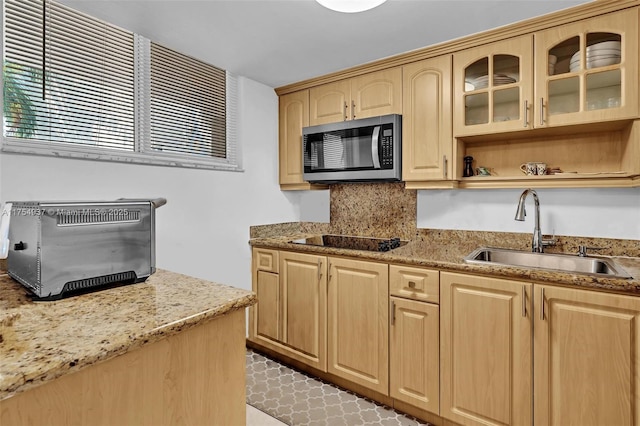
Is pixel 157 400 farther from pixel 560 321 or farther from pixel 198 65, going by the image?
pixel 198 65

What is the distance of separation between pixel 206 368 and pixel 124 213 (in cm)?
63

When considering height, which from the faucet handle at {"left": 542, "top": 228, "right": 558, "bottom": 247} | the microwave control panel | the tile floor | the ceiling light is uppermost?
the ceiling light

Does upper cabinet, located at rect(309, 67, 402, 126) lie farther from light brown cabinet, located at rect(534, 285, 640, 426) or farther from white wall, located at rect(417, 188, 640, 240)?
light brown cabinet, located at rect(534, 285, 640, 426)

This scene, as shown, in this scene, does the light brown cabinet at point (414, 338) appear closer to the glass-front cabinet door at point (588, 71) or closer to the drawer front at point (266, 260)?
the drawer front at point (266, 260)

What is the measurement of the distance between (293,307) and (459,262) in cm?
123

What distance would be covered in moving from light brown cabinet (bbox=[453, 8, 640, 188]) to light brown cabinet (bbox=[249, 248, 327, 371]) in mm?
1174

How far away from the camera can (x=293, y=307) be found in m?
2.48

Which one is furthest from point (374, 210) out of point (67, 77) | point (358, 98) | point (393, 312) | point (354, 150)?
point (67, 77)

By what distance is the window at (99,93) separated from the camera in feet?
5.43

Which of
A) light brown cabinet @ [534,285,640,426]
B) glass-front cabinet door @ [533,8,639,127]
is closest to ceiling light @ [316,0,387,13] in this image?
glass-front cabinet door @ [533,8,639,127]

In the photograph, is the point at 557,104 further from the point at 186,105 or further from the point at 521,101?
the point at 186,105

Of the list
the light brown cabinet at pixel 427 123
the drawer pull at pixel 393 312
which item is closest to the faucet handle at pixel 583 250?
the light brown cabinet at pixel 427 123

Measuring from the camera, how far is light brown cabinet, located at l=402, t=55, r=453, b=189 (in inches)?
84.8

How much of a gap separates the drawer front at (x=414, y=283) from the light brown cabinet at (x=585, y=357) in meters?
0.46
